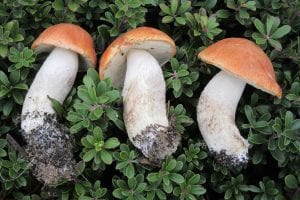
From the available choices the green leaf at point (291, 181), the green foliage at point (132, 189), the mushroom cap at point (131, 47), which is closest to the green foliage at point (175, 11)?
the mushroom cap at point (131, 47)

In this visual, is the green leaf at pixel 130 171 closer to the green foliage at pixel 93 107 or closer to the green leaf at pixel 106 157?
the green leaf at pixel 106 157

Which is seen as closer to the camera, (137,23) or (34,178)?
(34,178)

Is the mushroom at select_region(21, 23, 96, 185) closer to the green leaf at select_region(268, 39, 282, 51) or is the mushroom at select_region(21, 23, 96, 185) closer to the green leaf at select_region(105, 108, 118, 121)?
the green leaf at select_region(105, 108, 118, 121)

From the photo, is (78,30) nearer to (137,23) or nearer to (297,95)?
(137,23)

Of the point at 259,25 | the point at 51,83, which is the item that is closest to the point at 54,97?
the point at 51,83

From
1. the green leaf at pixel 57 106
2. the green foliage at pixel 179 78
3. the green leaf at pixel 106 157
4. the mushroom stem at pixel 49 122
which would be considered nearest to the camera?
the green leaf at pixel 106 157


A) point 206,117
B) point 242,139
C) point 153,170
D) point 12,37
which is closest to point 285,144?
point 242,139

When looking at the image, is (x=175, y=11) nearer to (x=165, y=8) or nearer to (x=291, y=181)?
(x=165, y=8)
